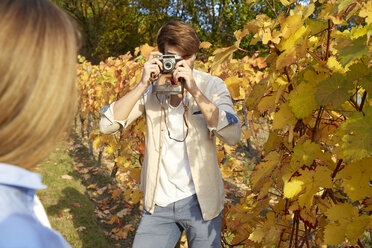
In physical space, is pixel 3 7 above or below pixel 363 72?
above

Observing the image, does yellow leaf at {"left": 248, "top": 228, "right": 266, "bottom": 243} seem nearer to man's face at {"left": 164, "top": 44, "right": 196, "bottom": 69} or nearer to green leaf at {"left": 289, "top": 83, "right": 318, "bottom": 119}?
green leaf at {"left": 289, "top": 83, "right": 318, "bottom": 119}

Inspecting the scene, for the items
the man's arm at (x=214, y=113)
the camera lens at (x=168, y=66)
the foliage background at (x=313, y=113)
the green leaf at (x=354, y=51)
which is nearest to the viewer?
the green leaf at (x=354, y=51)

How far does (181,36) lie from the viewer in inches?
66.6

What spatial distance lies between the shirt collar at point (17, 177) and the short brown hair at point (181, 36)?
4.02 feet

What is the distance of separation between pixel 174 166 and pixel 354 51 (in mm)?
1042

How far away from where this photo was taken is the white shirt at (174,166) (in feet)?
5.45

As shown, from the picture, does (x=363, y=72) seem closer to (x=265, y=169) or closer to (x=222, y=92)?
(x=265, y=169)

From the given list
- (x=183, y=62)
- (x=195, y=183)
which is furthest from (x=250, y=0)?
(x=195, y=183)

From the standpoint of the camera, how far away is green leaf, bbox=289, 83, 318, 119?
1157 millimetres

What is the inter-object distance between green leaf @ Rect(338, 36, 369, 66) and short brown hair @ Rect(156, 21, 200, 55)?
3.02 ft

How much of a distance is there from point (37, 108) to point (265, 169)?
3.12 feet

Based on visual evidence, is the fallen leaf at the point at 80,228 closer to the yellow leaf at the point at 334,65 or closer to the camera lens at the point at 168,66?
the camera lens at the point at 168,66

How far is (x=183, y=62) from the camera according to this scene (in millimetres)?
1624

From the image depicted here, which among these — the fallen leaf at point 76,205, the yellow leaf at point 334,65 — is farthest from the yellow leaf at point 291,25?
the fallen leaf at point 76,205
